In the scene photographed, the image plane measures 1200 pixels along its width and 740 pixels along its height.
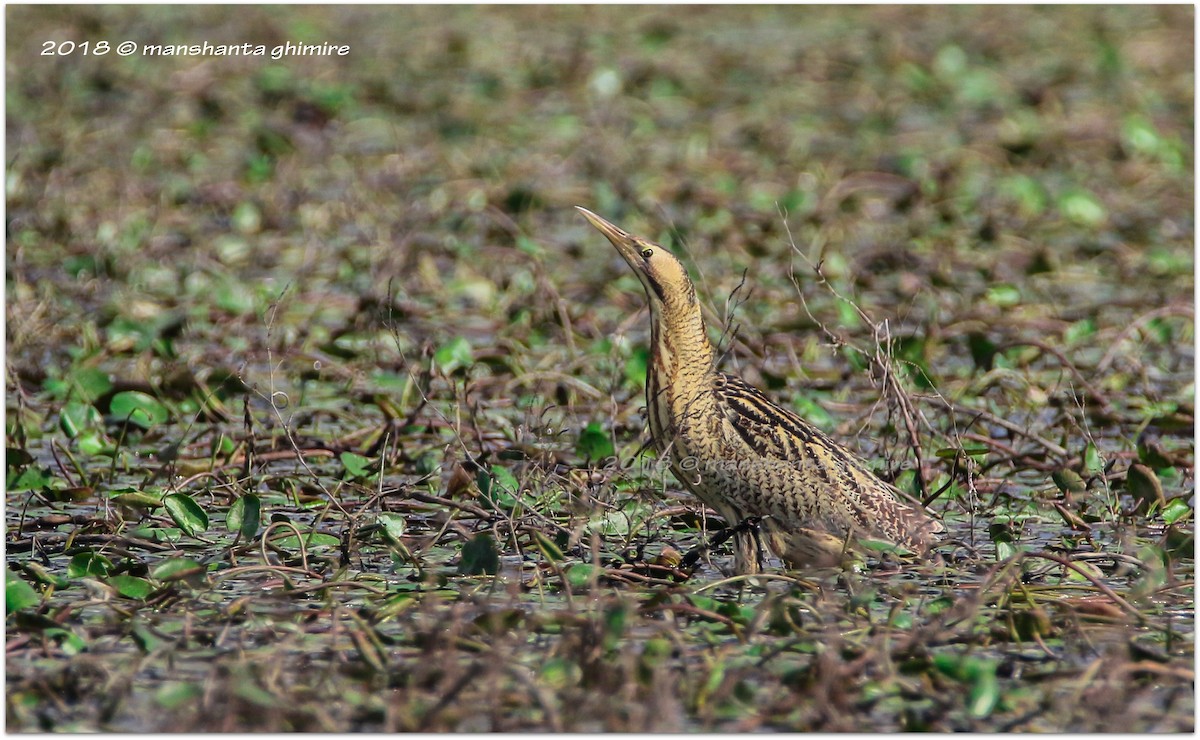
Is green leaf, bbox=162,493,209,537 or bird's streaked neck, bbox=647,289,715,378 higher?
bird's streaked neck, bbox=647,289,715,378

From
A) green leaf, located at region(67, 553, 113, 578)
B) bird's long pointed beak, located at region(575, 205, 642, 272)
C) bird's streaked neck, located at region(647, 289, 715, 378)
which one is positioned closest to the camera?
green leaf, located at region(67, 553, 113, 578)

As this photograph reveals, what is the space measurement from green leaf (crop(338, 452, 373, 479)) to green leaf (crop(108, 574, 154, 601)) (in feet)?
3.58

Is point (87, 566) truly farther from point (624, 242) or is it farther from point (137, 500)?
point (624, 242)

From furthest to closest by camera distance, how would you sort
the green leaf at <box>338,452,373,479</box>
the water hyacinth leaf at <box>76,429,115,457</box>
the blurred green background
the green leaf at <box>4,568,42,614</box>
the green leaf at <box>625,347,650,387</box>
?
the green leaf at <box>625,347,650,387</box> → the water hyacinth leaf at <box>76,429,115,457</box> → the green leaf at <box>338,452,373,479</box> → the green leaf at <box>4,568,42,614</box> → the blurred green background

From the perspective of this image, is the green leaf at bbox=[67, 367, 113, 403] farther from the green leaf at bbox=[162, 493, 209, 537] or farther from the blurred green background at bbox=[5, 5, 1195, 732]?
the green leaf at bbox=[162, 493, 209, 537]

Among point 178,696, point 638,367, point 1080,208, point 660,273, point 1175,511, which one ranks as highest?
point 1080,208

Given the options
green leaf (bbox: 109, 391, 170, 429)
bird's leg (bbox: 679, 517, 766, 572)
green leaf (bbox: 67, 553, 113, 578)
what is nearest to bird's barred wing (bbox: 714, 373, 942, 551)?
bird's leg (bbox: 679, 517, 766, 572)

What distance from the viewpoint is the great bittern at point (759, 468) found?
4.76 metres

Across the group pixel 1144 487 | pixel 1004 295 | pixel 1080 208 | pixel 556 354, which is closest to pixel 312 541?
pixel 556 354

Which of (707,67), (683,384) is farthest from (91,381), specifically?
(707,67)

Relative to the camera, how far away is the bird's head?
507 cm

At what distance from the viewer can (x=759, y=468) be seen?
15.7 feet

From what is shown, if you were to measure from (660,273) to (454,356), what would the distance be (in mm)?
1252

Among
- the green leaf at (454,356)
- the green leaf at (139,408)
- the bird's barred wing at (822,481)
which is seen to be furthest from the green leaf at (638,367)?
the green leaf at (139,408)
